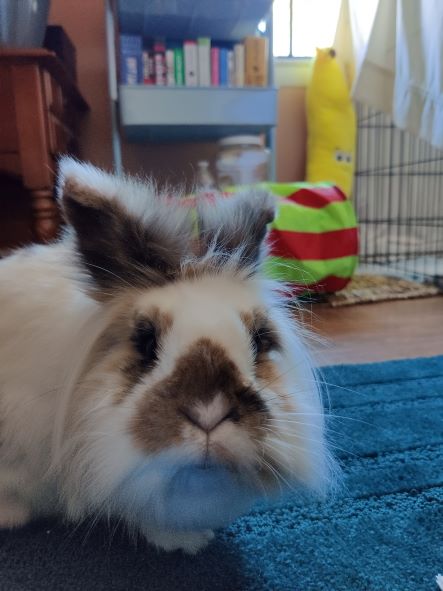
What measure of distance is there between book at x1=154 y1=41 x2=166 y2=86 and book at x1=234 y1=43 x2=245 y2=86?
0.96 feet

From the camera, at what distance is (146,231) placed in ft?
1.98

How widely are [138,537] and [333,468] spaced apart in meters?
0.26

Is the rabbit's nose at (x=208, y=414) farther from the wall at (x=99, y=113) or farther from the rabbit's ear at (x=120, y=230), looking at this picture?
the wall at (x=99, y=113)

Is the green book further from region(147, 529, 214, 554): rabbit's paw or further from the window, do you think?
region(147, 529, 214, 554): rabbit's paw

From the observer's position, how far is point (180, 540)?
2.13 feet

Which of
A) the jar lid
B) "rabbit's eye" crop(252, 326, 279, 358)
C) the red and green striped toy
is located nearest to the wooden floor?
the red and green striped toy

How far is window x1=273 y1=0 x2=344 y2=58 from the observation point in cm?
291

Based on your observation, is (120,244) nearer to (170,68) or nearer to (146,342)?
(146,342)

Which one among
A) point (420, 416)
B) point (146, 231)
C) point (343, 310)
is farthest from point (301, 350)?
point (343, 310)

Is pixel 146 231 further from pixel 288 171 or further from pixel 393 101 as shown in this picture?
pixel 288 171

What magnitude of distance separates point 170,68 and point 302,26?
111 centimetres

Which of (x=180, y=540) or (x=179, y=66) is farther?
(x=179, y=66)

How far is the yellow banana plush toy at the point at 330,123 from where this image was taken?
2.65 metres

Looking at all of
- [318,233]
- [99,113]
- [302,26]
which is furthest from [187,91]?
[302,26]
